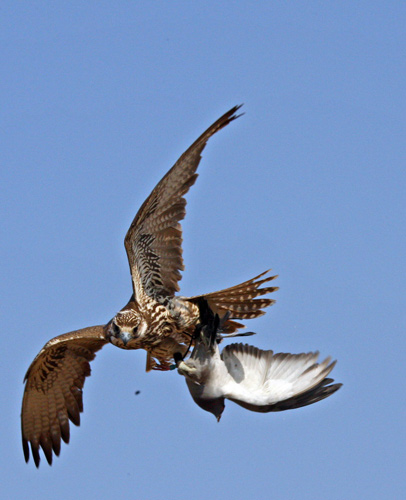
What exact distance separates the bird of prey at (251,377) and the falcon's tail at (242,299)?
2.37 m

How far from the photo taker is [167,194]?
10.8 meters

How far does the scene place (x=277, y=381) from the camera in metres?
8.28

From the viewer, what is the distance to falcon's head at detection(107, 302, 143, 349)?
34.3ft

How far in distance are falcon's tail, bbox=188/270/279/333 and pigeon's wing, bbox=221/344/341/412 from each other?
2427mm

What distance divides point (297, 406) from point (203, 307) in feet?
4.31

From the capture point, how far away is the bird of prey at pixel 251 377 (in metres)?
8.18

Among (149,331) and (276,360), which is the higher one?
(149,331)

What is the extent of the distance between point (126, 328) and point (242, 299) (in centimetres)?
145

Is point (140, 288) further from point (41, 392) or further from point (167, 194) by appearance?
point (41, 392)

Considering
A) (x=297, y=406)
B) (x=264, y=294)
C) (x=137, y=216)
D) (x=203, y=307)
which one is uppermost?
(x=137, y=216)

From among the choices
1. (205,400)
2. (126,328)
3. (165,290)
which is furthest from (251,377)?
(165,290)

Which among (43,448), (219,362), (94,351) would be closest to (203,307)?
(219,362)

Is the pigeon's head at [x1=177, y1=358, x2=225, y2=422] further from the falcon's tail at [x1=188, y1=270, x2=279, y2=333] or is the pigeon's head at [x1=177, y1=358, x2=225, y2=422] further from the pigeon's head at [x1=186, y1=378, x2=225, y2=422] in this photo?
the falcon's tail at [x1=188, y1=270, x2=279, y2=333]

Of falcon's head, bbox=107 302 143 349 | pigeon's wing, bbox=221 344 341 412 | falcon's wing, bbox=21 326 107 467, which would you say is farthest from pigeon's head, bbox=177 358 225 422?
falcon's wing, bbox=21 326 107 467
